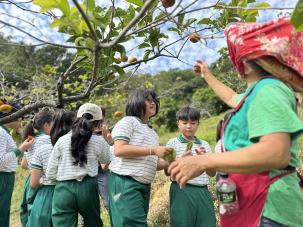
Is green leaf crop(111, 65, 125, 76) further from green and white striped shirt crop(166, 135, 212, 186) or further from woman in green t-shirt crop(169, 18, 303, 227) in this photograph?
green and white striped shirt crop(166, 135, 212, 186)

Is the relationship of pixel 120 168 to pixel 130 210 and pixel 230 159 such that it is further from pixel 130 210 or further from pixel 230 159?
pixel 230 159

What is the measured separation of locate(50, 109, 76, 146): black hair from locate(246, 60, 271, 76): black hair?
233 cm

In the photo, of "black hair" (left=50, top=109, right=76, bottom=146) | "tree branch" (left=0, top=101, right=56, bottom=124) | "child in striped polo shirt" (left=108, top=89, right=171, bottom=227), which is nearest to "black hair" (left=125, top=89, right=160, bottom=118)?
"child in striped polo shirt" (left=108, top=89, right=171, bottom=227)

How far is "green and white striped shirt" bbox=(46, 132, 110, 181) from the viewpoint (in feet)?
10.2

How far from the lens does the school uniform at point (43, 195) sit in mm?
3367

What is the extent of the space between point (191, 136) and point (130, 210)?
3.08 feet

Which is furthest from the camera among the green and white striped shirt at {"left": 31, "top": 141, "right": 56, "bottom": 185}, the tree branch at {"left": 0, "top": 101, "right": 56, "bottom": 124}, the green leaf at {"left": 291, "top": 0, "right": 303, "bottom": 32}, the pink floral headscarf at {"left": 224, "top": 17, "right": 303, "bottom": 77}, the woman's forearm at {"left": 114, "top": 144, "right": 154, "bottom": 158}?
the green and white striped shirt at {"left": 31, "top": 141, "right": 56, "bottom": 185}

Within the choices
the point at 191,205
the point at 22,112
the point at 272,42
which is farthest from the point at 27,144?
the point at 272,42

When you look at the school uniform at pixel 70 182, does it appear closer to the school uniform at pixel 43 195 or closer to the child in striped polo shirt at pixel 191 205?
the school uniform at pixel 43 195

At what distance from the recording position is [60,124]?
343 centimetres

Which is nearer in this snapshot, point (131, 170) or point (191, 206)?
point (131, 170)

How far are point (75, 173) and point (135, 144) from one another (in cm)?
62

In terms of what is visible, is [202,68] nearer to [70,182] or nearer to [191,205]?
[191,205]

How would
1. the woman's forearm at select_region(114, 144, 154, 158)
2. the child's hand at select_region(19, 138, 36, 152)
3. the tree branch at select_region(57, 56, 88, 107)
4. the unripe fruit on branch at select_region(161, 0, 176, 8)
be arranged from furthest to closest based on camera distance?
1. the child's hand at select_region(19, 138, 36, 152)
2. the woman's forearm at select_region(114, 144, 154, 158)
3. the tree branch at select_region(57, 56, 88, 107)
4. the unripe fruit on branch at select_region(161, 0, 176, 8)
